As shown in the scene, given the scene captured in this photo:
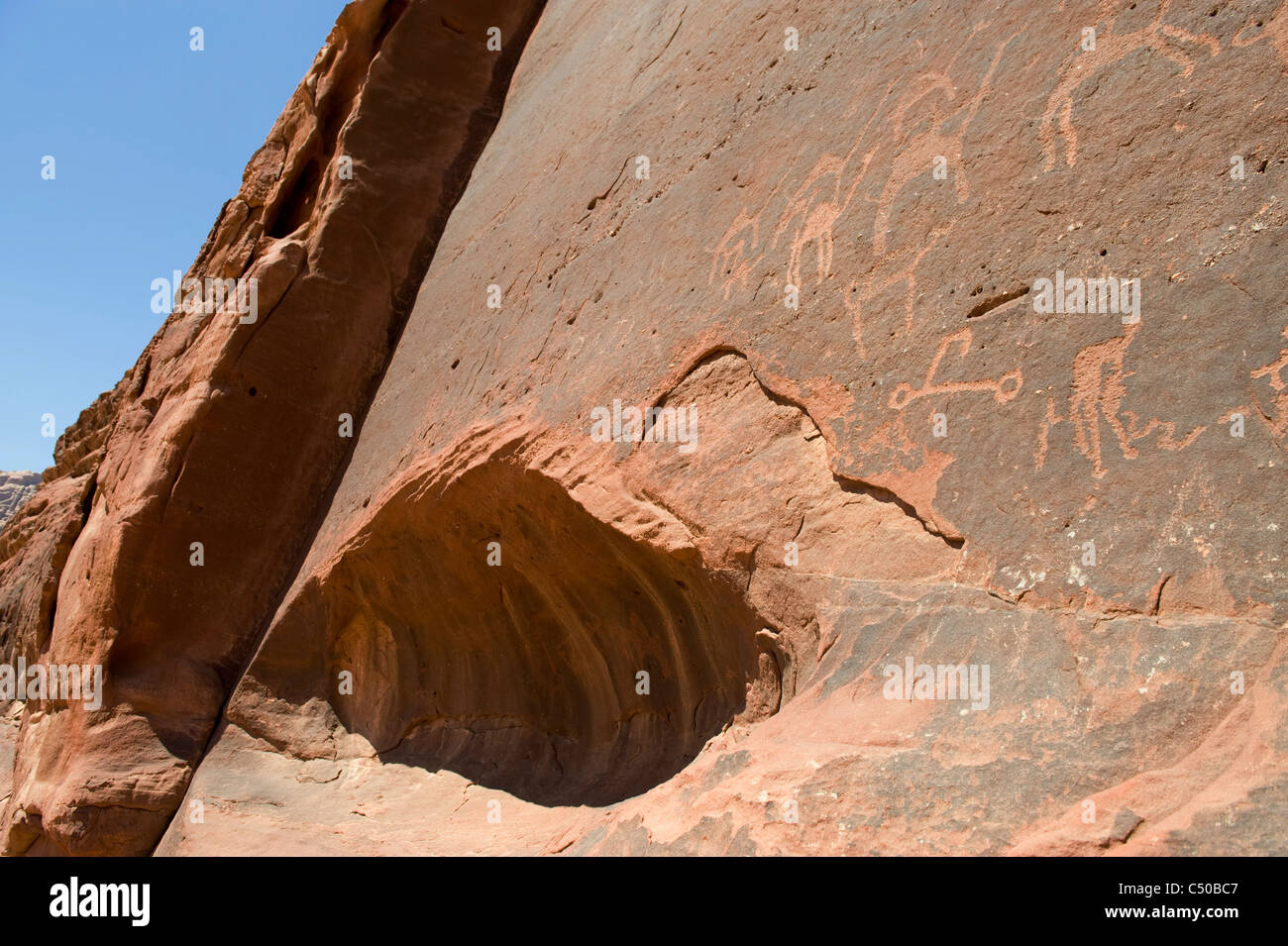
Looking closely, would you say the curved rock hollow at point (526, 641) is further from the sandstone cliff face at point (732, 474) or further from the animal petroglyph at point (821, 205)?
the animal petroglyph at point (821, 205)

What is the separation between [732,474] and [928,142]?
111 centimetres

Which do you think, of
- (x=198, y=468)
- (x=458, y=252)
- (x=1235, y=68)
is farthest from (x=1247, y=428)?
(x=198, y=468)

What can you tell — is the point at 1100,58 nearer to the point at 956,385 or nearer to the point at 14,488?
the point at 956,385

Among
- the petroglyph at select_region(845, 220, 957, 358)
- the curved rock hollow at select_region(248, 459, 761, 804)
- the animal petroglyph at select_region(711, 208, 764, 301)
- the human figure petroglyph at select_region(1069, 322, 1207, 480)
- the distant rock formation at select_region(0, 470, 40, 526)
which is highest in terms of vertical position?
the distant rock formation at select_region(0, 470, 40, 526)

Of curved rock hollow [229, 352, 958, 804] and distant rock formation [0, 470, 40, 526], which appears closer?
curved rock hollow [229, 352, 958, 804]

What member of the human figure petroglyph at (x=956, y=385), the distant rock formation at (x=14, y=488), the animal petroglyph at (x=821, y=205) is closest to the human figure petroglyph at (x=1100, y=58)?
the human figure petroglyph at (x=956, y=385)

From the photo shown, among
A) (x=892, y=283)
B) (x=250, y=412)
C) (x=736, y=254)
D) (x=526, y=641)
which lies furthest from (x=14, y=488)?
(x=892, y=283)

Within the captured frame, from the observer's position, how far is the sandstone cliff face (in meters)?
2.03

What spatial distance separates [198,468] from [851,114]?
4126 millimetres

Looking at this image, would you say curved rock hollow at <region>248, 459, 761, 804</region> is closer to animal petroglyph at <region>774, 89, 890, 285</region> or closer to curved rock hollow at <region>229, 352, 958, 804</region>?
curved rock hollow at <region>229, 352, 958, 804</region>

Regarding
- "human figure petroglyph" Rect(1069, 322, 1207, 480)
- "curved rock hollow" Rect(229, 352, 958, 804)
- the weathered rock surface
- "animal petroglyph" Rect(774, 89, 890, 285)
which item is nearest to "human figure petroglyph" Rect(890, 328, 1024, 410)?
"human figure petroglyph" Rect(1069, 322, 1207, 480)

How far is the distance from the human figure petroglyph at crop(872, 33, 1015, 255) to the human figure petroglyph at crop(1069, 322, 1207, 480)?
69 centimetres

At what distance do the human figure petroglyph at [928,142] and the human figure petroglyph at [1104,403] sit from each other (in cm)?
69

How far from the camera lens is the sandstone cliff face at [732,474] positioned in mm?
2031
